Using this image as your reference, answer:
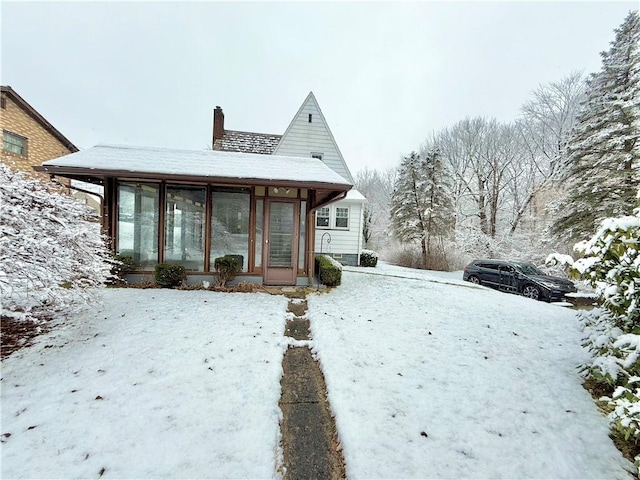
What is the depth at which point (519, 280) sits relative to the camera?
9.90 metres

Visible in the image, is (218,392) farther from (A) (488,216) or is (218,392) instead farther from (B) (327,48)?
(A) (488,216)

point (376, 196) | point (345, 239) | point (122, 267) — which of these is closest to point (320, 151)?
point (345, 239)

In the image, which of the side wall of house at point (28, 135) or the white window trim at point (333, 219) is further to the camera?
the white window trim at point (333, 219)

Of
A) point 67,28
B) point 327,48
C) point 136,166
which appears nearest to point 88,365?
point 136,166

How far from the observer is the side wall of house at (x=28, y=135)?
11703mm

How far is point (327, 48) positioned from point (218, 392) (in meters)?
19.2

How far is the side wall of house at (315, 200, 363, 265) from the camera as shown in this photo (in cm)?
1491

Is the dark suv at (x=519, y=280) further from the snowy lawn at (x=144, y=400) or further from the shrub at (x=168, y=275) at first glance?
the shrub at (x=168, y=275)

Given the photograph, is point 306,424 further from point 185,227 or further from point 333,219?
point 333,219

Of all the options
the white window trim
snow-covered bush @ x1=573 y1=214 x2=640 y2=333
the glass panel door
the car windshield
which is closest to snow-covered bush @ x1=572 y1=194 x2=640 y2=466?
snow-covered bush @ x1=573 y1=214 x2=640 y2=333

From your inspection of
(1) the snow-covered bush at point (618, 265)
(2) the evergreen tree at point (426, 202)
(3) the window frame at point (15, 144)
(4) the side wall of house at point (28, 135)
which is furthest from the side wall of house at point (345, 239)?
(3) the window frame at point (15, 144)

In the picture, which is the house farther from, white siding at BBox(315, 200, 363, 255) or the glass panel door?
white siding at BBox(315, 200, 363, 255)

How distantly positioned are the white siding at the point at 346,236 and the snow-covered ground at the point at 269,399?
9.81 m

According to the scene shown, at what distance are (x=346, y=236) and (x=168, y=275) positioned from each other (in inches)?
386
